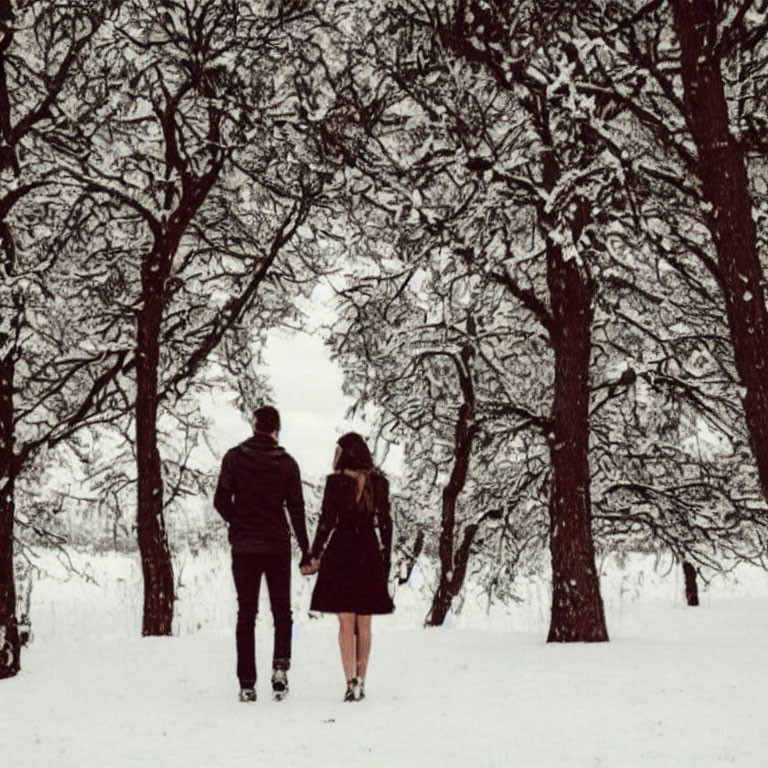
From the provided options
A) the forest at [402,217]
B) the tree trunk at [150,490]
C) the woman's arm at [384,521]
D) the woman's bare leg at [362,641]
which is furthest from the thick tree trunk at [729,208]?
the tree trunk at [150,490]

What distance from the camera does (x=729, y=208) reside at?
21.5 ft

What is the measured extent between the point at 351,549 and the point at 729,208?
136 inches

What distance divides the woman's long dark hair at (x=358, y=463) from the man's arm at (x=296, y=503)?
0.33m

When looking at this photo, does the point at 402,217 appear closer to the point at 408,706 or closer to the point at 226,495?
the point at 226,495

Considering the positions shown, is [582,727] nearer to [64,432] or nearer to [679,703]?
[679,703]

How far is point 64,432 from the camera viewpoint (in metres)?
10.8

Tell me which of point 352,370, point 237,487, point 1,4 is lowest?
point 237,487

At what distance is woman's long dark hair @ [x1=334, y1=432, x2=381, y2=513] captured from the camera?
23.0 feet

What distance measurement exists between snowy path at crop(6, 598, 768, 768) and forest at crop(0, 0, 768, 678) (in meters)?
1.18

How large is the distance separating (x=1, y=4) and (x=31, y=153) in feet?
4.87

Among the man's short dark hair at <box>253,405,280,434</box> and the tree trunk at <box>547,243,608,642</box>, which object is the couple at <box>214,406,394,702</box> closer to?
the man's short dark hair at <box>253,405,280,434</box>

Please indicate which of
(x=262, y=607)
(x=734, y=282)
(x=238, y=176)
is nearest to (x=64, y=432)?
(x=238, y=176)

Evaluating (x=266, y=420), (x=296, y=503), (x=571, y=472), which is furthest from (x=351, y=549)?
(x=571, y=472)

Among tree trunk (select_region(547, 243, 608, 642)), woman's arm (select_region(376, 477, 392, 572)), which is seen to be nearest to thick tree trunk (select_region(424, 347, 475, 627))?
tree trunk (select_region(547, 243, 608, 642))
